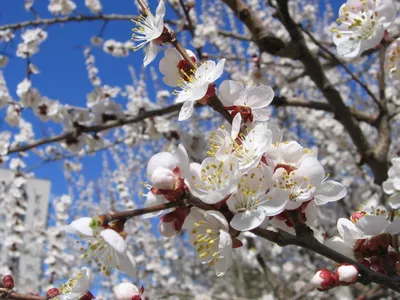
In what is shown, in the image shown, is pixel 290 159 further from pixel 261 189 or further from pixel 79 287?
pixel 79 287

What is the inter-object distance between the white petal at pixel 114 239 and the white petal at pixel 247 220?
0.58ft

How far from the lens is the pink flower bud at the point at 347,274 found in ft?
2.43

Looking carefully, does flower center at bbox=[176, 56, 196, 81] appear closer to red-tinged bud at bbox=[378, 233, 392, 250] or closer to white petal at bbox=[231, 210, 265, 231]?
white petal at bbox=[231, 210, 265, 231]

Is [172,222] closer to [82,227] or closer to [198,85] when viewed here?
[82,227]

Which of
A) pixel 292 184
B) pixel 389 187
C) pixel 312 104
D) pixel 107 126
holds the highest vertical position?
pixel 292 184

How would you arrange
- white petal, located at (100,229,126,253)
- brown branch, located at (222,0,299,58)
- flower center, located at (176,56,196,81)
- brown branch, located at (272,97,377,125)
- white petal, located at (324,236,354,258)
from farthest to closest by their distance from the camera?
1. brown branch, located at (272,97,377,125)
2. brown branch, located at (222,0,299,58)
3. flower center, located at (176,56,196,81)
4. white petal, located at (324,236,354,258)
5. white petal, located at (100,229,126,253)

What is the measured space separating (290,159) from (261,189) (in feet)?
0.33

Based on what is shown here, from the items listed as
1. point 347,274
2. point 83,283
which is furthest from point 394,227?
point 83,283

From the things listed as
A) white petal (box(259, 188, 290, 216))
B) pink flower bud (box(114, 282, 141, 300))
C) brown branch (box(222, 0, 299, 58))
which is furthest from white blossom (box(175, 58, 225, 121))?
brown branch (box(222, 0, 299, 58))

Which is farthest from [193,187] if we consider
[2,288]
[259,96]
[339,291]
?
[339,291]

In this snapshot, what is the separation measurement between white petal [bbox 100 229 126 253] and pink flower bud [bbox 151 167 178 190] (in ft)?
0.34

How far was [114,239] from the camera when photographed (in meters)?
0.66

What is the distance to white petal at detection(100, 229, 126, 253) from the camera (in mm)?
656

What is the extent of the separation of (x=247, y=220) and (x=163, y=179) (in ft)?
0.49
